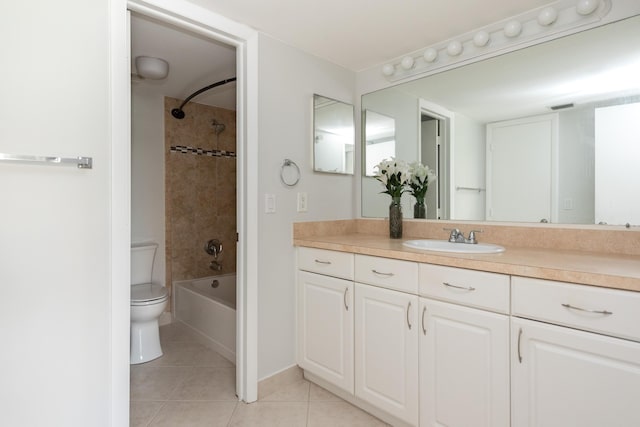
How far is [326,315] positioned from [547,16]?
74.7 inches

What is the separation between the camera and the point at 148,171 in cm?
309

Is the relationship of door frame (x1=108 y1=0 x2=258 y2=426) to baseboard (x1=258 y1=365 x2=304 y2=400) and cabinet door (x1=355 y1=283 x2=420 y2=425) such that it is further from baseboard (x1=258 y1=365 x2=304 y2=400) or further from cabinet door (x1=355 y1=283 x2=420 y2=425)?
cabinet door (x1=355 y1=283 x2=420 y2=425)

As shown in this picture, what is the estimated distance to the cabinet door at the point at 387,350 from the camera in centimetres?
154

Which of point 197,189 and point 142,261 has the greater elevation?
point 197,189

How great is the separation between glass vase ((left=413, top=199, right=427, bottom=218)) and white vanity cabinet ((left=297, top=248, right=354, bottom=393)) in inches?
27.0

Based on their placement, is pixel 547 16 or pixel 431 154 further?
Answer: pixel 431 154

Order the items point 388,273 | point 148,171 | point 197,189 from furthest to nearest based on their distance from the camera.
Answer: point 197,189, point 148,171, point 388,273

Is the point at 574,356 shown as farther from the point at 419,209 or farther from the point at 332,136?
the point at 332,136

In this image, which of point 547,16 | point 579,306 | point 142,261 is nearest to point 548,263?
point 579,306

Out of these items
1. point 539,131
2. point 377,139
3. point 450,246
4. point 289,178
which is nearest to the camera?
point 539,131
